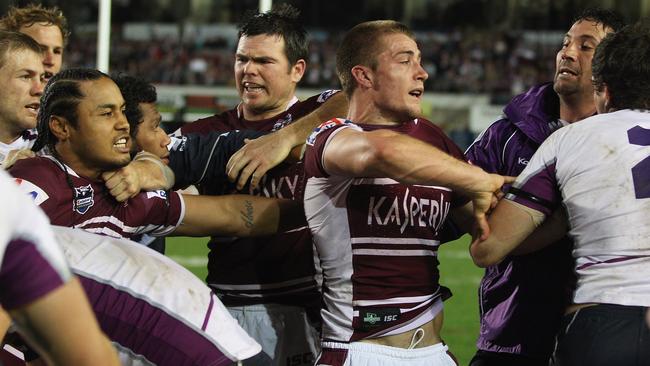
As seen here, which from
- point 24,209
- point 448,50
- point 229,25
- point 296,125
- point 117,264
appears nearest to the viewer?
point 24,209

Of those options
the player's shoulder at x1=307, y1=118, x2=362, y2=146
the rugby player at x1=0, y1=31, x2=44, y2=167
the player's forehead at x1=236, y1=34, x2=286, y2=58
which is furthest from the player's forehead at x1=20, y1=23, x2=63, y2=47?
the player's shoulder at x1=307, y1=118, x2=362, y2=146

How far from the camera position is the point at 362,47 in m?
3.75

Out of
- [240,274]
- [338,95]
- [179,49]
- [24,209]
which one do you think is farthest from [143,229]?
[179,49]

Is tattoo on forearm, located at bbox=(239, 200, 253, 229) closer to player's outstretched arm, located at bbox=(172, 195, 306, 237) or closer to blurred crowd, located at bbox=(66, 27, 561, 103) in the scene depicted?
player's outstretched arm, located at bbox=(172, 195, 306, 237)

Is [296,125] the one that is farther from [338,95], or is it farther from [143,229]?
[143,229]

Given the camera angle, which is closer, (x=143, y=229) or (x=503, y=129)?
(x=143, y=229)

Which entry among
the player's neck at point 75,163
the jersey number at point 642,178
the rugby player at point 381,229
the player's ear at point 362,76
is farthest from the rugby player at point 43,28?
the jersey number at point 642,178

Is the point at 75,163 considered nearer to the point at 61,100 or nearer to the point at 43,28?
the point at 61,100

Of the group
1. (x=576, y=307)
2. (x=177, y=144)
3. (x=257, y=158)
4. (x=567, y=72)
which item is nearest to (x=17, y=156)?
(x=177, y=144)

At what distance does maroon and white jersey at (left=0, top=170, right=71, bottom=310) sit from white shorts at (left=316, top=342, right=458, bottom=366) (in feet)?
5.89

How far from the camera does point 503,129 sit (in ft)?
14.4

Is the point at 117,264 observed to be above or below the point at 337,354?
above

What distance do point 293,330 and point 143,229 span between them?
99 cm

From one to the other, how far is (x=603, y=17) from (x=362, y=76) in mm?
1397
